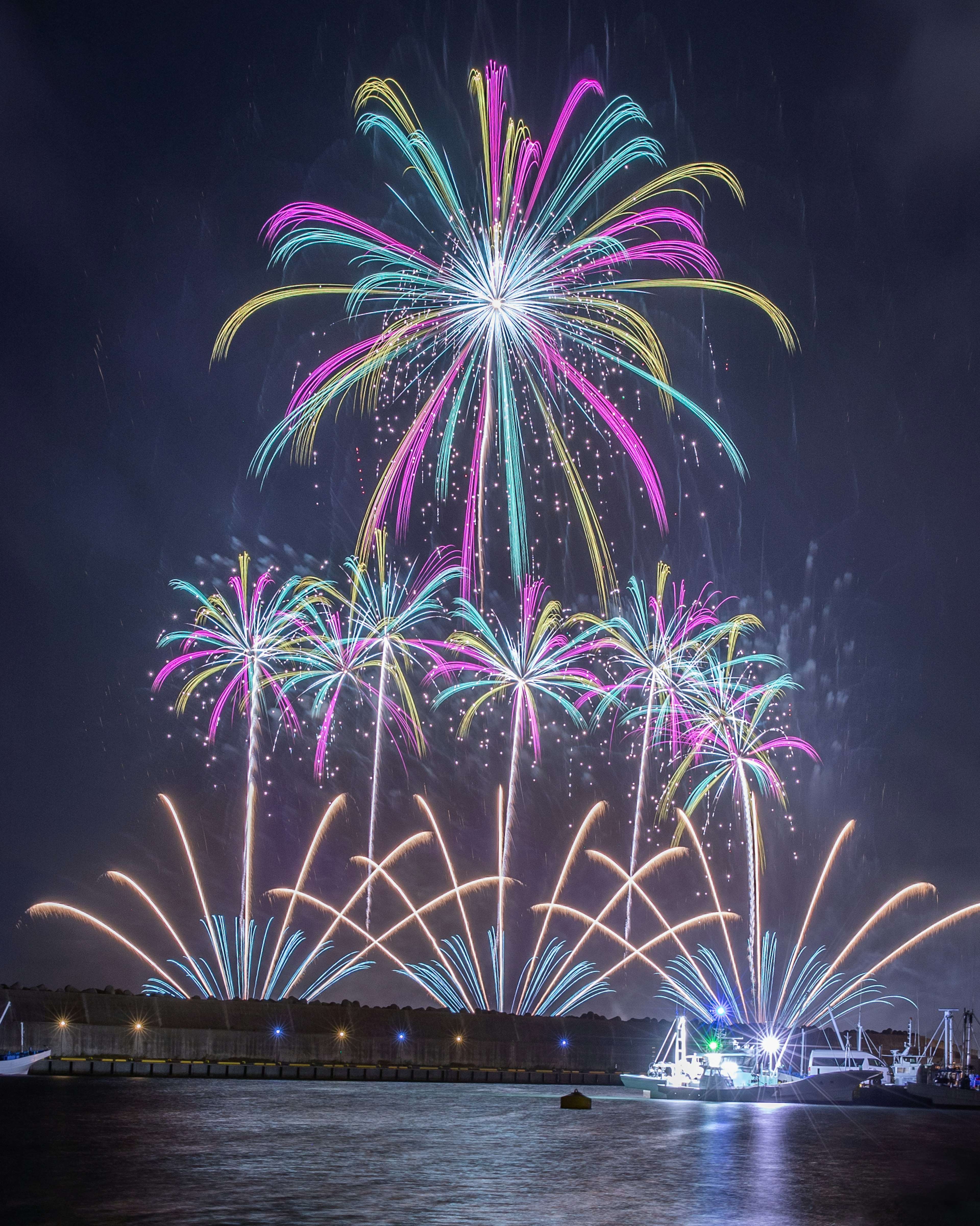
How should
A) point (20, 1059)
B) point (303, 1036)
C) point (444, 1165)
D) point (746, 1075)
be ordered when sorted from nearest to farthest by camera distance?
point (444, 1165)
point (20, 1059)
point (746, 1075)
point (303, 1036)

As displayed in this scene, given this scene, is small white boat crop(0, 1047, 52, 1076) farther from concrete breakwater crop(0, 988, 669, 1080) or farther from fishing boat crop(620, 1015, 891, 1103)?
fishing boat crop(620, 1015, 891, 1103)

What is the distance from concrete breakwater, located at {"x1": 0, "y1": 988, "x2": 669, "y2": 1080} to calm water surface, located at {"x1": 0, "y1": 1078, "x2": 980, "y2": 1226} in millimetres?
22995

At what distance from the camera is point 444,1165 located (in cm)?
3675

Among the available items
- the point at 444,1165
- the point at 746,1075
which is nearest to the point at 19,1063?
the point at 746,1075

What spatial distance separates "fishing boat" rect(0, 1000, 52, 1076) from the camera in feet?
267

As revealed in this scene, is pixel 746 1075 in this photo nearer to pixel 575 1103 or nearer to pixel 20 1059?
pixel 575 1103

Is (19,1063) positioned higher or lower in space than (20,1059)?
lower

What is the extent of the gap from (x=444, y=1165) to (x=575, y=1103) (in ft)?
112

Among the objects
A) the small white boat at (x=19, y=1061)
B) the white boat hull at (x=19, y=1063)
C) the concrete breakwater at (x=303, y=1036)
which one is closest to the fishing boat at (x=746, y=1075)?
the concrete breakwater at (x=303, y=1036)

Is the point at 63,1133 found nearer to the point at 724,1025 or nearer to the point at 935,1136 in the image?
the point at 935,1136

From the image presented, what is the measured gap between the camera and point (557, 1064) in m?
115

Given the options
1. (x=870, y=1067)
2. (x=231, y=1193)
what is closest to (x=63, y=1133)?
(x=231, y=1193)

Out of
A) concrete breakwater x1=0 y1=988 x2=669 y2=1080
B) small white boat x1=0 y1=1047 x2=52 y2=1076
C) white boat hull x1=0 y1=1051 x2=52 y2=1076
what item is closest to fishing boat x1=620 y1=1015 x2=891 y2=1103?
concrete breakwater x1=0 y1=988 x2=669 y2=1080

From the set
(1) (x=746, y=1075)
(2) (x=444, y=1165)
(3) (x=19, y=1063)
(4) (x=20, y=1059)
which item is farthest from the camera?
(1) (x=746, y=1075)
